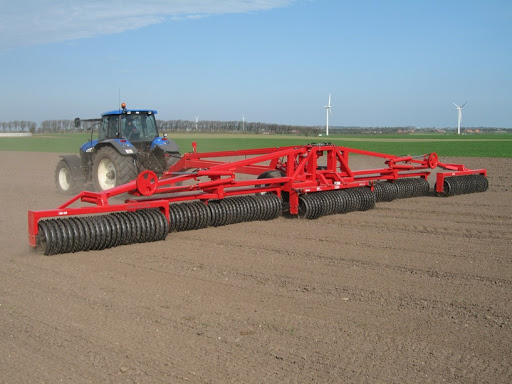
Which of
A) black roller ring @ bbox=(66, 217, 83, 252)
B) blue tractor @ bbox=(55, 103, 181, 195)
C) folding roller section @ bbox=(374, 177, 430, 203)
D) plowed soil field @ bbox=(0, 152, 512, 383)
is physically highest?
blue tractor @ bbox=(55, 103, 181, 195)

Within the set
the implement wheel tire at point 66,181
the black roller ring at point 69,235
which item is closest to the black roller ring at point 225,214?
the black roller ring at point 69,235

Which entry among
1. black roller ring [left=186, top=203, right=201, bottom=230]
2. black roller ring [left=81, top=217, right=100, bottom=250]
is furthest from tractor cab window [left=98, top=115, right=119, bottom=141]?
A: black roller ring [left=81, top=217, right=100, bottom=250]

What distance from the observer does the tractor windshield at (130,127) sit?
11704 millimetres

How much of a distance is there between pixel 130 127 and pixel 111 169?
95 cm

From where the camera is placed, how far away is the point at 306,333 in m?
4.28

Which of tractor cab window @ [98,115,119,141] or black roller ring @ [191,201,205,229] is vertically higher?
A: tractor cab window @ [98,115,119,141]

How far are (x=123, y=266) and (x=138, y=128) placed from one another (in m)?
6.12

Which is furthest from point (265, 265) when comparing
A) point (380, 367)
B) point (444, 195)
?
point (444, 195)

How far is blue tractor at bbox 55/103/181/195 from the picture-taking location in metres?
11.1

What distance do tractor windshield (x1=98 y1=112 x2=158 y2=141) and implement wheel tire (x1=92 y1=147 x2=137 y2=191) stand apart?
52cm

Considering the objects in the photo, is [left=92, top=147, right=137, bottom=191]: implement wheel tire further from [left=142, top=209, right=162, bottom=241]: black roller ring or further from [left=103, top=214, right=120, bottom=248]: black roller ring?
[left=103, top=214, right=120, bottom=248]: black roller ring

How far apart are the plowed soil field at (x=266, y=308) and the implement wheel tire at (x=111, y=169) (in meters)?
3.32

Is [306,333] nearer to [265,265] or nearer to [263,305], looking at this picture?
[263,305]

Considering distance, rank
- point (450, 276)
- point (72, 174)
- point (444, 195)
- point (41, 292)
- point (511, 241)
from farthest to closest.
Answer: point (72, 174) → point (444, 195) → point (511, 241) → point (450, 276) → point (41, 292)
